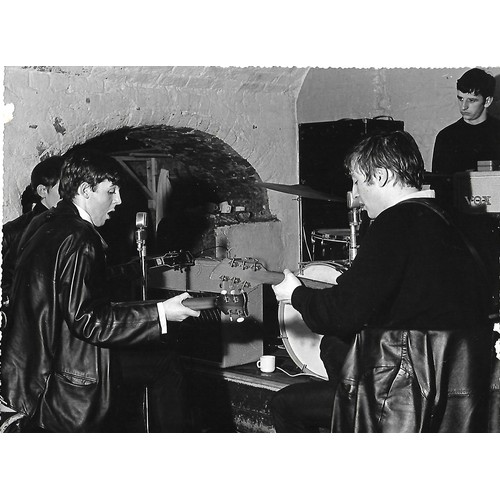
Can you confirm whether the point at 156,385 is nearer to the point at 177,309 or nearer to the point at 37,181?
the point at 177,309

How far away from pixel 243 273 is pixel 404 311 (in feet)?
2.05

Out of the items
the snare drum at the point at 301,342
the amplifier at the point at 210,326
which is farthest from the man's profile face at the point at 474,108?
the amplifier at the point at 210,326

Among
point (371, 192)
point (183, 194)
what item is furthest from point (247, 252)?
point (371, 192)

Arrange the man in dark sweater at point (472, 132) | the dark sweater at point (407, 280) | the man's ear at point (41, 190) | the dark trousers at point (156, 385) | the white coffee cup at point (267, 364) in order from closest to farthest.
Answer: the dark sweater at point (407, 280) < the dark trousers at point (156, 385) < the man's ear at point (41, 190) < the man in dark sweater at point (472, 132) < the white coffee cup at point (267, 364)

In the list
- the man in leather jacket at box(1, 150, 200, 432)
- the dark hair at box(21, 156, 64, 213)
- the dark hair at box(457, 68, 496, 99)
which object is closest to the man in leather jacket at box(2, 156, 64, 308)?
the dark hair at box(21, 156, 64, 213)

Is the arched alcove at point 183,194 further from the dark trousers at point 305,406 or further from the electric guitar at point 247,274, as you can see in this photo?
the dark trousers at point 305,406

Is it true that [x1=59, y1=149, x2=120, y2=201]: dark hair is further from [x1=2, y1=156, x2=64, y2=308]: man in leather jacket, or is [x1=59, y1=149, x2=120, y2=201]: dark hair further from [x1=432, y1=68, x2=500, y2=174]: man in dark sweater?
[x1=432, y1=68, x2=500, y2=174]: man in dark sweater

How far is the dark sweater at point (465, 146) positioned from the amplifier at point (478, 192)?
502 millimetres

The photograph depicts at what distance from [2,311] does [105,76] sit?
149cm

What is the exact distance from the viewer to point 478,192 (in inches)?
109

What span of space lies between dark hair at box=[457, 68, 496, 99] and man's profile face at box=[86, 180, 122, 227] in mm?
1684

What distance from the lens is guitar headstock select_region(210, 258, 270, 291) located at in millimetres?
2461

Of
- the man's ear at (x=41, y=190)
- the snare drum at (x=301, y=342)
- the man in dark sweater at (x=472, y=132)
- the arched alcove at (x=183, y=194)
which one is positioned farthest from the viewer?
the arched alcove at (x=183, y=194)

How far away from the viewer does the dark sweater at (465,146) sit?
3.26m
